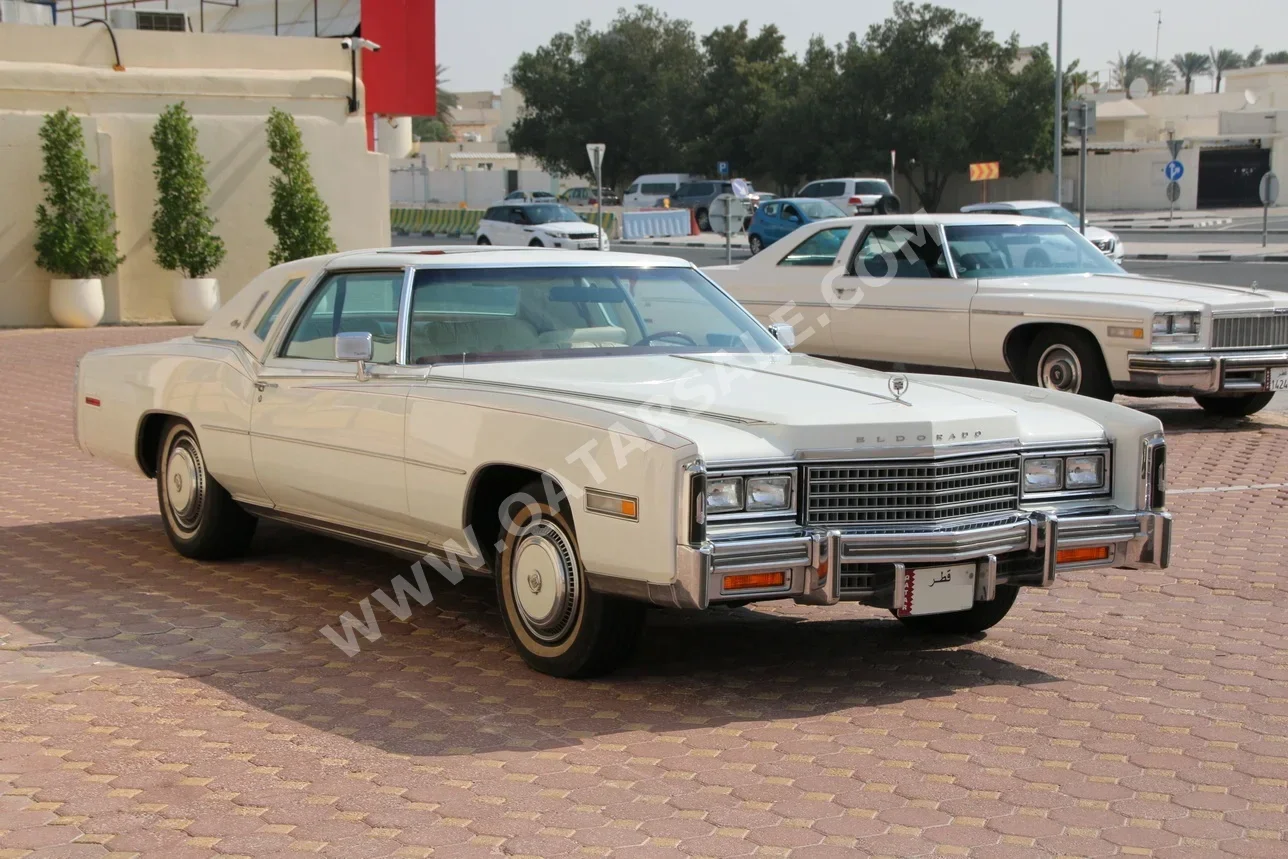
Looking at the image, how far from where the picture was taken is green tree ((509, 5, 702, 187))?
246ft

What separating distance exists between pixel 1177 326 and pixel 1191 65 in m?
121

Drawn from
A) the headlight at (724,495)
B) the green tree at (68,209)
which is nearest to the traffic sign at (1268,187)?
the green tree at (68,209)

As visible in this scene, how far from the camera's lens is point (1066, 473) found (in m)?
5.95

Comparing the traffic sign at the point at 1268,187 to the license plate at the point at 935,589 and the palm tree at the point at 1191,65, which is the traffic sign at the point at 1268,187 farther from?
the palm tree at the point at 1191,65

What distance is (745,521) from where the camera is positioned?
5.30 meters

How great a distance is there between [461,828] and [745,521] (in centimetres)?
143

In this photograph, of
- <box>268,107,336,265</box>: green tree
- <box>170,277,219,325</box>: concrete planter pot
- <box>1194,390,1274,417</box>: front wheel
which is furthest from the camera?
<box>268,107,336,265</box>: green tree

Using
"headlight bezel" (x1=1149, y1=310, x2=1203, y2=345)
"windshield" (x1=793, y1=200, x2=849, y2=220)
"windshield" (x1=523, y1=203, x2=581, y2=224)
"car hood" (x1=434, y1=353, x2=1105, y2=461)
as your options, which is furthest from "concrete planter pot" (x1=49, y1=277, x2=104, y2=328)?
"windshield" (x1=793, y1=200, x2=849, y2=220)

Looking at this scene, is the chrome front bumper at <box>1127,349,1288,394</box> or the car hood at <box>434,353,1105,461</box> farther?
the chrome front bumper at <box>1127,349,1288,394</box>

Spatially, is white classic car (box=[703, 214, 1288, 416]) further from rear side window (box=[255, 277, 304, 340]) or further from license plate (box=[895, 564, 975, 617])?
license plate (box=[895, 564, 975, 617])

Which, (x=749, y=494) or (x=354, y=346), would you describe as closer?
(x=749, y=494)

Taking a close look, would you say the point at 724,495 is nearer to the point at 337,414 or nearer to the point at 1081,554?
the point at 1081,554

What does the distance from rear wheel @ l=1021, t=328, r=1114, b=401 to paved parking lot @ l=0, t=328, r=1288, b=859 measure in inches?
182

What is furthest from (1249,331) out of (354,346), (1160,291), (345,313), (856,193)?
(856,193)
